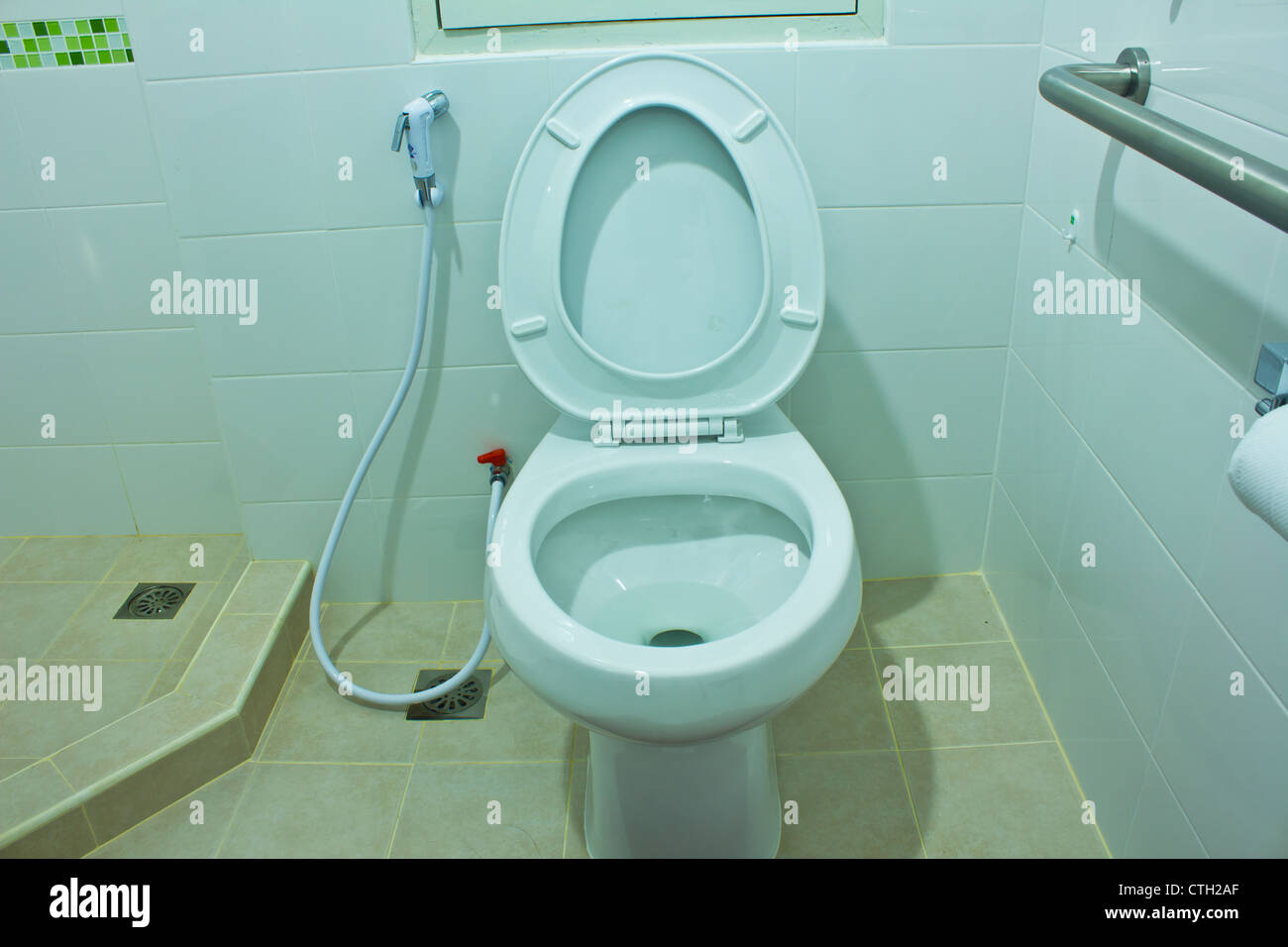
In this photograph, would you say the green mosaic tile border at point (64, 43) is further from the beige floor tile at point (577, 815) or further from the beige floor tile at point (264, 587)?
the beige floor tile at point (577, 815)

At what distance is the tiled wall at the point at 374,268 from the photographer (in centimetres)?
135

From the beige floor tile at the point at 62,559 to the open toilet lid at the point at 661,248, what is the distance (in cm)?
97

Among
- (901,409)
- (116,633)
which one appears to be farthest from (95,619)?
(901,409)

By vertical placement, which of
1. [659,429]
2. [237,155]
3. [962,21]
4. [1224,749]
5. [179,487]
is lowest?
[179,487]

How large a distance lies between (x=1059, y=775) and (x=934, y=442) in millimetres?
520

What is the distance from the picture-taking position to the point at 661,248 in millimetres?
1309

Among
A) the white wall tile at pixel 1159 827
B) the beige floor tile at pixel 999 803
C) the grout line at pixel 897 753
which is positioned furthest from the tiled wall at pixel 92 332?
the white wall tile at pixel 1159 827

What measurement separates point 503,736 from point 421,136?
2.71ft

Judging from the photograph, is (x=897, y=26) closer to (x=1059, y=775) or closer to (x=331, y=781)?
(x=1059, y=775)

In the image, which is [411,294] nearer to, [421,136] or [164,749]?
[421,136]

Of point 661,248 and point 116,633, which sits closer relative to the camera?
point 661,248
